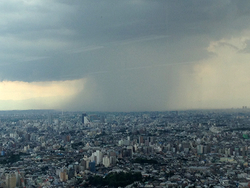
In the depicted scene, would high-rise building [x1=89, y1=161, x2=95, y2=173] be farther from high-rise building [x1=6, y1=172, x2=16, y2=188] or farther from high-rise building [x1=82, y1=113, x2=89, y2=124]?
high-rise building [x1=82, y1=113, x2=89, y2=124]

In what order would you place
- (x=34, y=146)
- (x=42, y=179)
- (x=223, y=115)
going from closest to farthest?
(x=42, y=179) < (x=223, y=115) < (x=34, y=146)

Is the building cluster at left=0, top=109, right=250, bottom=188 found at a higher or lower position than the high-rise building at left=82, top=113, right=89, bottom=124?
lower

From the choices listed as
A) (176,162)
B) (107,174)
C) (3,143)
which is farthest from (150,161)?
(3,143)

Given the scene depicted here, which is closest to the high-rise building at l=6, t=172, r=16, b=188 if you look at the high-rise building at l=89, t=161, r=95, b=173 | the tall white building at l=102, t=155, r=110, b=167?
the high-rise building at l=89, t=161, r=95, b=173

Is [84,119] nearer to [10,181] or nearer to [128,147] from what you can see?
[128,147]

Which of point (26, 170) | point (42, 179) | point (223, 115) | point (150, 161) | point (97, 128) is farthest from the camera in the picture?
point (97, 128)

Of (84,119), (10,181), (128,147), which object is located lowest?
(10,181)

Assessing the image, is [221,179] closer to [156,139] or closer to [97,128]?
[156,139]

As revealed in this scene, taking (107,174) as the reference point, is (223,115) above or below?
above

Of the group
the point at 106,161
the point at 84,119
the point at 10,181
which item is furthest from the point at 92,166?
the point at 84,119
